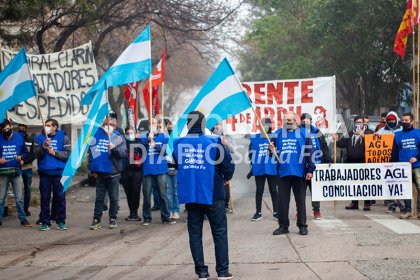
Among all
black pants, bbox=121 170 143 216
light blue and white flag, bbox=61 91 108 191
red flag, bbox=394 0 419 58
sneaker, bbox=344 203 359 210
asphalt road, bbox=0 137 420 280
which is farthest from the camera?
red flag, bbox=394 0 419 58

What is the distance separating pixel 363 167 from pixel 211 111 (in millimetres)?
5509

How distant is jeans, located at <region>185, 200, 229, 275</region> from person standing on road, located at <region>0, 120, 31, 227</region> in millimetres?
5828

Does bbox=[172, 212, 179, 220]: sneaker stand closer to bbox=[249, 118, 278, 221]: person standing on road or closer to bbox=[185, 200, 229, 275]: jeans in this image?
bbox=[249, 118, 278, 221]: person standing on road

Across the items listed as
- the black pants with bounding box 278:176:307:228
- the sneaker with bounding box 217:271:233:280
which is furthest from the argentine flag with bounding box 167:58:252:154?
the black pants with bounding box 278:176:307:228

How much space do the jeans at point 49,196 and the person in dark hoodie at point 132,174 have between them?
59.2 inches

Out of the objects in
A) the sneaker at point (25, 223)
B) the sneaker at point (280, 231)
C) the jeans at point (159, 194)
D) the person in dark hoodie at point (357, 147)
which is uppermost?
the person in dark hoodie at point (357, 147)

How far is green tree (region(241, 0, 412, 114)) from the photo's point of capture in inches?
1231

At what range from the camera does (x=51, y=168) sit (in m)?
13.5

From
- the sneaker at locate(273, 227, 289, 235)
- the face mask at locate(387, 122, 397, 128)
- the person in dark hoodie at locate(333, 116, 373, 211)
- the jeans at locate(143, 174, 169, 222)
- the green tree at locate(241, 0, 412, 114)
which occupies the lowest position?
the sneaker at locate(273, 227, 289, 235)

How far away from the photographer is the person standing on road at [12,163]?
1396cm

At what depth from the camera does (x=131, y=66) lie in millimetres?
13180

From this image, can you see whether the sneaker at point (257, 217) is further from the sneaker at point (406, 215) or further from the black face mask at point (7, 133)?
the black face mask at point (7, 133)

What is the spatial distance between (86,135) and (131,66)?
1598 mm

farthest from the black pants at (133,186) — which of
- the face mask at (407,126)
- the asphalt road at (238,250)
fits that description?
the face mask at (407,126)
